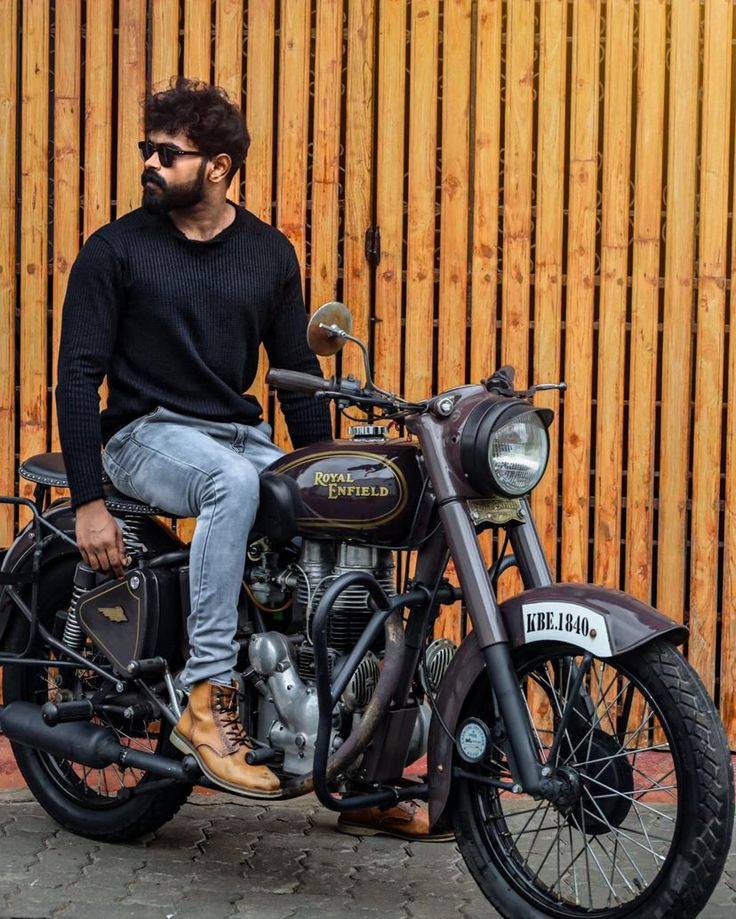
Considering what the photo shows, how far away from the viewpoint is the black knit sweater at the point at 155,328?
14.3 feet

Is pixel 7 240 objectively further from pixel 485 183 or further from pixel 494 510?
pixel 494 510

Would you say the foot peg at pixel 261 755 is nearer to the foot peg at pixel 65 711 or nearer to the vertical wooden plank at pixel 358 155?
the foot peg at pixel 65 711

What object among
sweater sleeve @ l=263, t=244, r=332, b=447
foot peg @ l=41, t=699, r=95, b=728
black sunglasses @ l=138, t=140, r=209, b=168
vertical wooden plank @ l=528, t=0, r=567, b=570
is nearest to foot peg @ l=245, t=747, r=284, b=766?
foot peg @ l=41, t=699, r=95, b=728

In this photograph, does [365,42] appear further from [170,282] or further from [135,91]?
[170,282]

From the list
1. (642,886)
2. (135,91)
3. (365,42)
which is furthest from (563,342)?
(642,886)

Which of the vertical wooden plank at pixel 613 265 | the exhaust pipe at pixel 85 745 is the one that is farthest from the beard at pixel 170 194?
the vertical wooden plank at pixel 613 265

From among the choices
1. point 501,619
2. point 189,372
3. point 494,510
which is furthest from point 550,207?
point 501,619

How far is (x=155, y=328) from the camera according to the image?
4.45 metres

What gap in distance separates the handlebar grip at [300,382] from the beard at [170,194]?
0.86 metres

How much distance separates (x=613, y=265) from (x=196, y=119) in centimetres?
201

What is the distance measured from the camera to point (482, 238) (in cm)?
580

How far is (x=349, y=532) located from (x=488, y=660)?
617 millimetres

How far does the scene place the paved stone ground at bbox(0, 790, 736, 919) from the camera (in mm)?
4027

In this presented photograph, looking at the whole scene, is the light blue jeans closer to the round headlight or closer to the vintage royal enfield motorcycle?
the vintage royal enfield motorcycle
